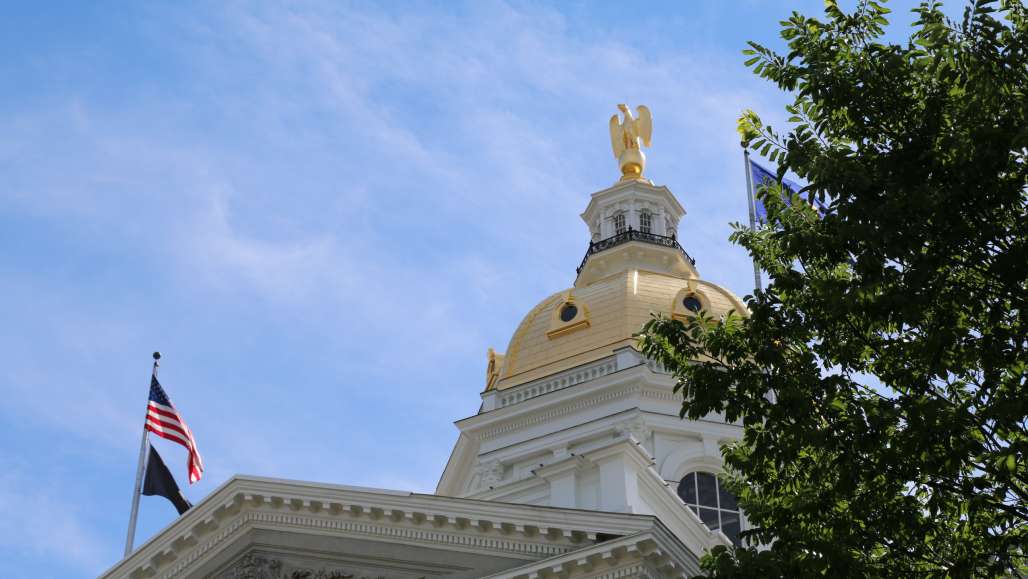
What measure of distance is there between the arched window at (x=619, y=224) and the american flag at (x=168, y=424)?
1958 centimetres

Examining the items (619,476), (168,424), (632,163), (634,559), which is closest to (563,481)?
(619,476)

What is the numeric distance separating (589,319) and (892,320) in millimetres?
27147

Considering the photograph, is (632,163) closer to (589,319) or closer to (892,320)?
(589,319)

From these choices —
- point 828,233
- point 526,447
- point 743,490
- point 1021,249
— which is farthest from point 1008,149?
point 526,447

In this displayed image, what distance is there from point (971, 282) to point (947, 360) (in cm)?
80

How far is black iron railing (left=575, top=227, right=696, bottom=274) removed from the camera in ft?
155

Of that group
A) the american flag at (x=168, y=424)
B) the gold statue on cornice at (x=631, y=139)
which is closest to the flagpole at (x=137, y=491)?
the american flag at (x=168, y=424)

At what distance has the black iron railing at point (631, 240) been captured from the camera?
155 feet

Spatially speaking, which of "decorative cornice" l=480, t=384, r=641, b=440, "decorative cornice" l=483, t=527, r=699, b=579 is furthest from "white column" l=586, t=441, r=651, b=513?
"decorative cornice" l=480, t=384, r=641, b=440

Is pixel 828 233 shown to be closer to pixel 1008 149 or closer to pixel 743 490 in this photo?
pixel 1008 149

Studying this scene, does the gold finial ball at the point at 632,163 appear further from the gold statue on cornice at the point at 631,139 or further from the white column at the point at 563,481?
the white column at the point at 563,481

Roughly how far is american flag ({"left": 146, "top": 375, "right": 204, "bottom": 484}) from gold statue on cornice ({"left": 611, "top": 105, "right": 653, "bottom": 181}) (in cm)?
2288

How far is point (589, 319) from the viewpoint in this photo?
41938mm

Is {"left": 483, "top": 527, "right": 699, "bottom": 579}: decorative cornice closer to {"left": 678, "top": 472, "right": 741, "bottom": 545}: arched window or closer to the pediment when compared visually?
the pediment
